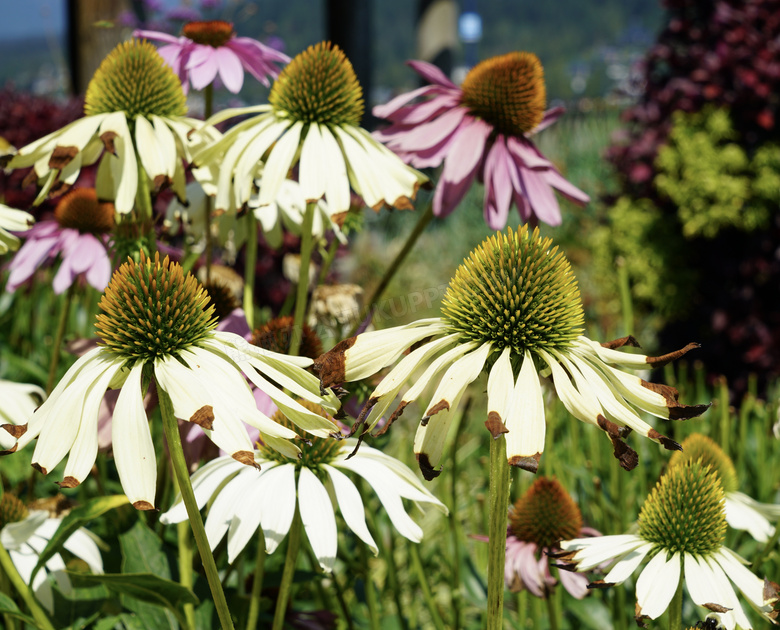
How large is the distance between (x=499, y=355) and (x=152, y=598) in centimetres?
51

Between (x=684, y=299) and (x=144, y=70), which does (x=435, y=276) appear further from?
(x=144, y=70)

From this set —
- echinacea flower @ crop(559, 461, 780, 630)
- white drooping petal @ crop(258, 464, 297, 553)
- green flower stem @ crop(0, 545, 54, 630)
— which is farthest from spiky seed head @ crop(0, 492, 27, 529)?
echinacea flower @ crop(559, 461, 780, 630)

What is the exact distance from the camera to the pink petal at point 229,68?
1.23m

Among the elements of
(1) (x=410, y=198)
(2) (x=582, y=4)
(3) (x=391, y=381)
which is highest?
(2) (x=582, y=4)

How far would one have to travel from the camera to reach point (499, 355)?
0.80 m

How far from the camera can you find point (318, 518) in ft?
2.81

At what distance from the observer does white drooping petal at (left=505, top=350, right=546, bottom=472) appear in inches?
26.2

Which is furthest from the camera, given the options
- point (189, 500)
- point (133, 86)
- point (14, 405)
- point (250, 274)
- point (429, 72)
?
point (429, 72)

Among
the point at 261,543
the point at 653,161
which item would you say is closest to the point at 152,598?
the point at 261,543

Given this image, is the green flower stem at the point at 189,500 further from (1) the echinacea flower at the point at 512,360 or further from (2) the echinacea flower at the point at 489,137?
(2) the echinacea flower at the point at 489,137

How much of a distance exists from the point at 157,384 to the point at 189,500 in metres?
0.12

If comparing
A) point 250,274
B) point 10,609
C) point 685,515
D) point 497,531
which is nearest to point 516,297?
point 497,531

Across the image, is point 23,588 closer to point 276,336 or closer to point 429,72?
point 276,336

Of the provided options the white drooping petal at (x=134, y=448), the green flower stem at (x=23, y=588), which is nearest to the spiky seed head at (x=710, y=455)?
the white drooping petal at (x=134, y=448)
